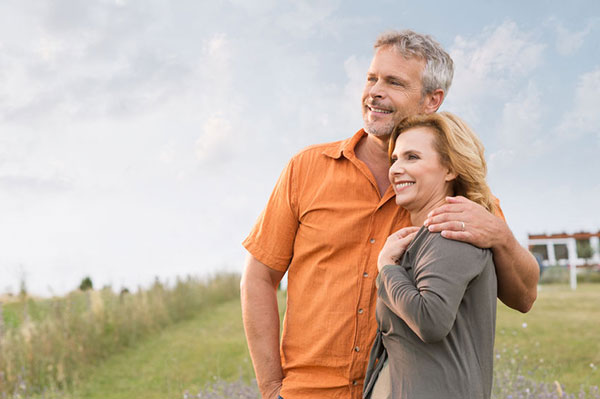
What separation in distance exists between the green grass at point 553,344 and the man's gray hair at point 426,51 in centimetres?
418

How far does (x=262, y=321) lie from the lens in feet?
9.04

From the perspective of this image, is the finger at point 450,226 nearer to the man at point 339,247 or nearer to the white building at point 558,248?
the man at point 339,247

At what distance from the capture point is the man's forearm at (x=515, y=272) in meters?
2.20

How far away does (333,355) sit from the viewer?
2447 mm

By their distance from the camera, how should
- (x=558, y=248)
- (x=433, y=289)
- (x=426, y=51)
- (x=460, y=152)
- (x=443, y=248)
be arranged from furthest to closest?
(x=558, y=248) < (x=426, y=51) < (x=460, y=152) < (x=443, y=248) < (x=433, y=289)

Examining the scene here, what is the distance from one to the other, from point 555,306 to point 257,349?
10.8 meters

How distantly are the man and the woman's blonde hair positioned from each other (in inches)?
7.5

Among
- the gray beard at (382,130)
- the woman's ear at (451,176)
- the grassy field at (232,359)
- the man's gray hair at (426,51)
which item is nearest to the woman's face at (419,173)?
the woman's ear at (451,176)

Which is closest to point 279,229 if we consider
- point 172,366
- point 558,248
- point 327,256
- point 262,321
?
point 327,256

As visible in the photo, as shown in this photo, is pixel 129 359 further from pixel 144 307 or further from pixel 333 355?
pixel 333 355

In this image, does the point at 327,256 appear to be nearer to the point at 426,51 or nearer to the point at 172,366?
the point at 426,51

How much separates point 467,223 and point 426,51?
3.53 feet

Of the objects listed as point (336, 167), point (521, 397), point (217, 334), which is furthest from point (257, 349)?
point (217, 334)

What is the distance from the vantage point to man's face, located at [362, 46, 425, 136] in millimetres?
2656
